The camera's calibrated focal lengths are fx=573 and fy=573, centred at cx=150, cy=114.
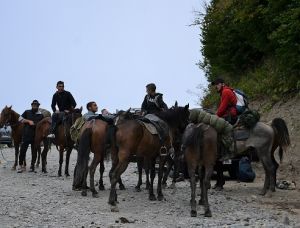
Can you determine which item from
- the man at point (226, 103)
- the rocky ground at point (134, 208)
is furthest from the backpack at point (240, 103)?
the rocky ground at point (134, 208)

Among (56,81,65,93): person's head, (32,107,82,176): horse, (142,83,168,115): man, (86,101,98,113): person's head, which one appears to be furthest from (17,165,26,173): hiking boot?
(142,83,168,115): man

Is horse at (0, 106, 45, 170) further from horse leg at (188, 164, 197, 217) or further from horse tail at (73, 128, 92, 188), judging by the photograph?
horse leg at (188, 164, 197, 217)

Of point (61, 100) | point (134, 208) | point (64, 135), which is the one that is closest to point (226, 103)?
point (134, 208)

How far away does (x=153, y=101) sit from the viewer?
1536cm

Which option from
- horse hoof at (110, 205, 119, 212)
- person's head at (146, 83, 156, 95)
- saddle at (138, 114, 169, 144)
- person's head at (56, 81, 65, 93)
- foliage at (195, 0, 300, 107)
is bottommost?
horse hoof at (110, 205, 119, 212)

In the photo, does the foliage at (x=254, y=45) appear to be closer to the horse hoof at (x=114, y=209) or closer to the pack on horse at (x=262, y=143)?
the pack on horse at (x=262, y=143)

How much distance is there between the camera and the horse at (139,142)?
12.3m

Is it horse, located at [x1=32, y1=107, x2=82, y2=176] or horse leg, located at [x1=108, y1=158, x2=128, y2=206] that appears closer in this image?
horse leg, located at [x1=108, y1=158, x2=128, y2=206]

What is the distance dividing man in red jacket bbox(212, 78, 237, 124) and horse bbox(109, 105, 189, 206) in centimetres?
115

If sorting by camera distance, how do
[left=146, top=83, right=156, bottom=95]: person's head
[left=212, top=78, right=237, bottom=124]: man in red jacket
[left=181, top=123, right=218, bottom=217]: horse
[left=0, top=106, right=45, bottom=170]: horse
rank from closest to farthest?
[left=181, top=123, right=218, bottom=217]: horse → [left=212, top=78, right=237, bottom=124]: man in red jacket → [left=146, top=83, right=156, bottom=95]: person's head → [left=0, top=106, right=45, bottom=170]: horse

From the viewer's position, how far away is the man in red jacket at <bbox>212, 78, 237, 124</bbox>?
1502cm

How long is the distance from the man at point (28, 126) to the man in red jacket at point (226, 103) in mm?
8671

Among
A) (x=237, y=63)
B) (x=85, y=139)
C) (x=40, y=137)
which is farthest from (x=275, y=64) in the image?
(x=85, y=139)

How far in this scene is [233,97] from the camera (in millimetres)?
15148
